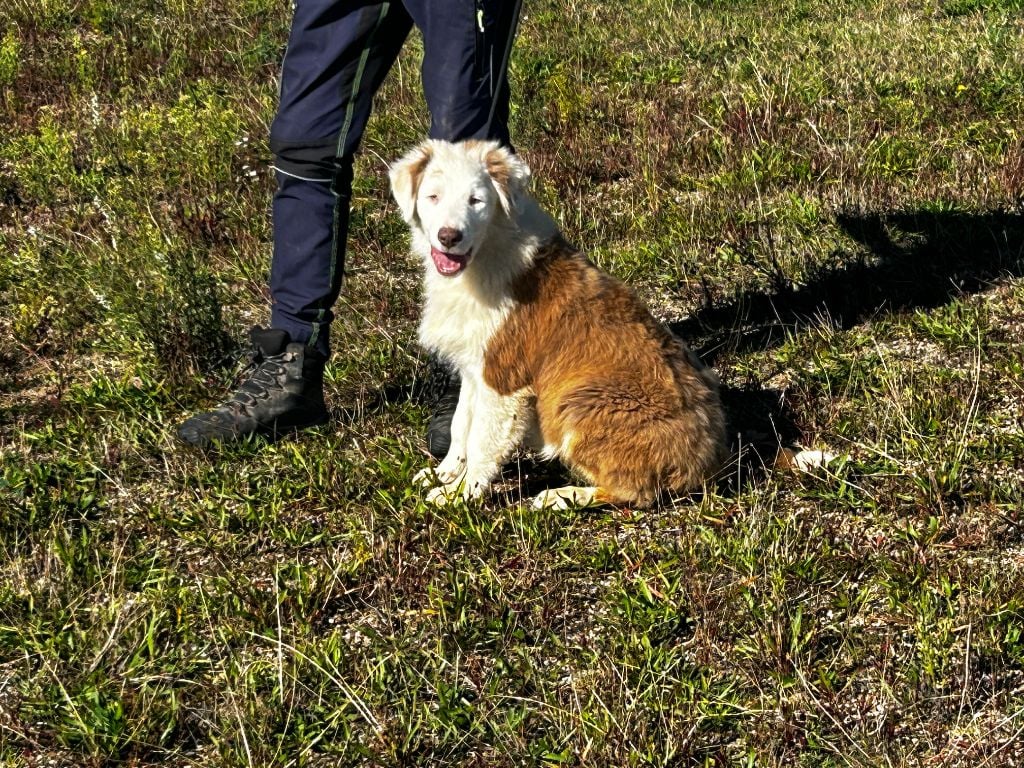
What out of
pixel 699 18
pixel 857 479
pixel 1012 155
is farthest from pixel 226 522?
pixel 699 18

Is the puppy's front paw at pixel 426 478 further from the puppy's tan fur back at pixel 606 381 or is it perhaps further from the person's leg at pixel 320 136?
the person's leg at pixel 320 136

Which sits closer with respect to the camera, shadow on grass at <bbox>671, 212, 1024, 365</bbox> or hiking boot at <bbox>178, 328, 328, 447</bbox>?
hiking boot at <bbox>178, 328, 328, 447</bbox>

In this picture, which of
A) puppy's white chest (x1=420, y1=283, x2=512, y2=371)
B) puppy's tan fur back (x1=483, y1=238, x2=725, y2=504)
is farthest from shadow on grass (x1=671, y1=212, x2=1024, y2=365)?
puppy's white chest (x1=420, y1=283, x2=512, y2=371)

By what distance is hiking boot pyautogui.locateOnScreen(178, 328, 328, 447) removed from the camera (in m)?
4.58

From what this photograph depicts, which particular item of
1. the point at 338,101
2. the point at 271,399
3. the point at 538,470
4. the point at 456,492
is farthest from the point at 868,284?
the point at 271,399

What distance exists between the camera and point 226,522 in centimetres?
403

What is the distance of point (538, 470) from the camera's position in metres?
4.48

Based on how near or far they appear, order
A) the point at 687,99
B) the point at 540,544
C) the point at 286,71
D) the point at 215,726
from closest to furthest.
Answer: the point at 215,726
the point at 540,544
the point at 286,71
the point at 687,99

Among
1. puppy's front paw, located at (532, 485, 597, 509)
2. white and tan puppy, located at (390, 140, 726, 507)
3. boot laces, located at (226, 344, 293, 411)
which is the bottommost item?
puppy's front paw, located at (532, 485, 597, 509)

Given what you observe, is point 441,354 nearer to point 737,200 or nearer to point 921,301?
point 921,301

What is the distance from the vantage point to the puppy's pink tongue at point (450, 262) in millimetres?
3918

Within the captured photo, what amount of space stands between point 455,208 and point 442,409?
110cm

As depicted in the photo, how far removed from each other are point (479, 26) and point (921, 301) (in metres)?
2.64

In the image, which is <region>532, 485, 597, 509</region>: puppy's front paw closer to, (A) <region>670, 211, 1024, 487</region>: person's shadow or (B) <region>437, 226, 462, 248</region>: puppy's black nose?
(A) <region>670, 211, 1024, 487</region>: person's shadow
